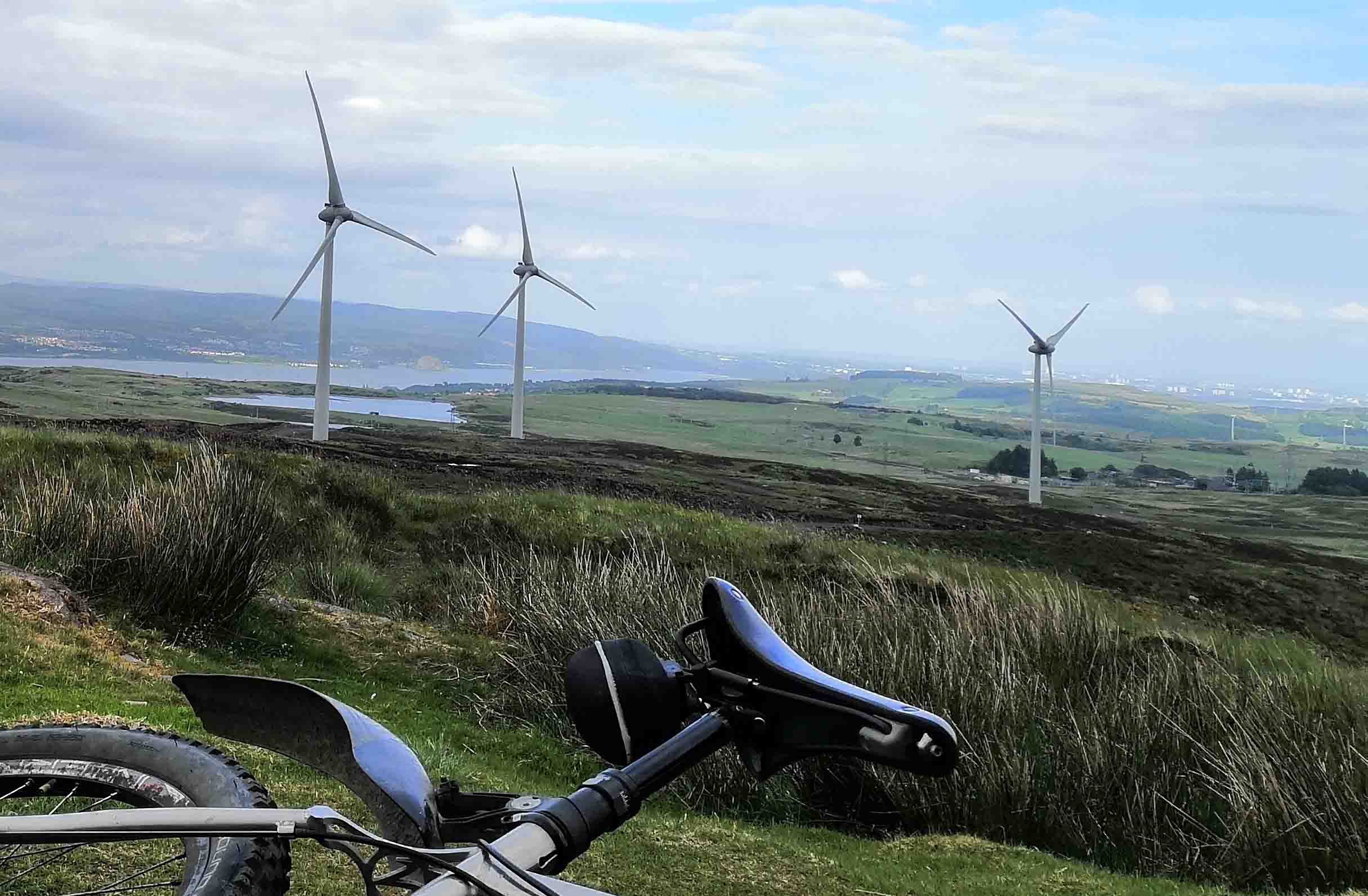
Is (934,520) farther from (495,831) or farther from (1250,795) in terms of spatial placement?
(495,831)

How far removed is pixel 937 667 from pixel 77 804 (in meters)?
9.07

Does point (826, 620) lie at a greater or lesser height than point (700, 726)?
lesser

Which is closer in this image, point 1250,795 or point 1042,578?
point 1250,795

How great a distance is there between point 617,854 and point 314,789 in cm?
182

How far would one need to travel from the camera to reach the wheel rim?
102 inches

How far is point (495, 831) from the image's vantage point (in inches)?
81.8

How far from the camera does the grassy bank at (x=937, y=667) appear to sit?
9570mm

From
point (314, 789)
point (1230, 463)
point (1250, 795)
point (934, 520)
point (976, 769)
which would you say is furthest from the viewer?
point (1230, 463)

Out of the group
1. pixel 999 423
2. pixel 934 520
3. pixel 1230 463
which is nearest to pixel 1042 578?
pixel 934 520

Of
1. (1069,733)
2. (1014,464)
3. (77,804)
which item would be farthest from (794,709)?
(1014,464)

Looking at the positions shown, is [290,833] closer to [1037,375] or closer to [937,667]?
[937,667]

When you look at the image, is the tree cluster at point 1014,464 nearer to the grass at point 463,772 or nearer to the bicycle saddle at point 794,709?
the grass at point 463,772

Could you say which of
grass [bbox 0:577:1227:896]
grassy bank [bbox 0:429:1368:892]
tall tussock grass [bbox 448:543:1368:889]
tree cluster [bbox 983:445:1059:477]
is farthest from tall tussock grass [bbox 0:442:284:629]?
tree cluster [bbox 983:445:1059:477]

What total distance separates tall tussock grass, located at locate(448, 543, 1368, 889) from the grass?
104cm
